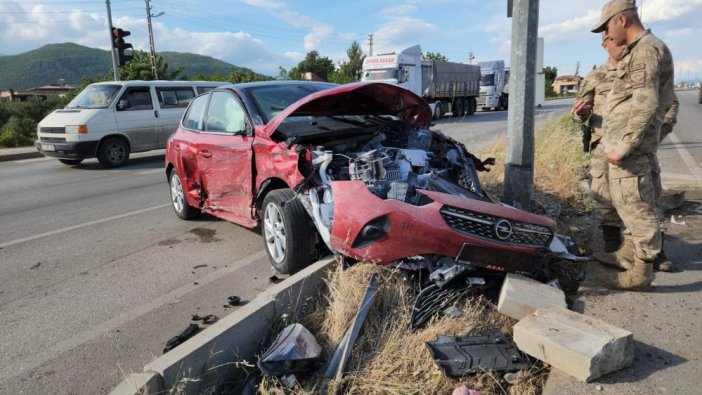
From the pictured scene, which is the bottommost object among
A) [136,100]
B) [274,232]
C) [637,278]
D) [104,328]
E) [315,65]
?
[104,328]

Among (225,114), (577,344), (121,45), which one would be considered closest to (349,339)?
(577,344)

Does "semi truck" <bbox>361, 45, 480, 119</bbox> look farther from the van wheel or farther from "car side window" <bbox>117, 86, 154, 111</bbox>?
the van wheel

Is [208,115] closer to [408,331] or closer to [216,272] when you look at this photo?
[216,272]

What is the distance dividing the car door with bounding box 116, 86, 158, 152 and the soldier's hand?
11290 millimetres

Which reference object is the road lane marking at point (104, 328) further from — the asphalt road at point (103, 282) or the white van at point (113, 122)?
the white van at point (113, 122)

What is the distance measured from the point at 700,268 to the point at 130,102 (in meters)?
12.0

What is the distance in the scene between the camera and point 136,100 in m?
12.3

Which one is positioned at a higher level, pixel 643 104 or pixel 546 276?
pixel 643 104

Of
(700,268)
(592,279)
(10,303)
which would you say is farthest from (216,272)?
(700,268)

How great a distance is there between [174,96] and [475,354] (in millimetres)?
12202

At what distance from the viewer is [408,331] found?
2.97 meters

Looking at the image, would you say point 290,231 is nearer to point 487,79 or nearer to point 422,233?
point 422,233

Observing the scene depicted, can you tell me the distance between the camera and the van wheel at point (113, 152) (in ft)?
38.8

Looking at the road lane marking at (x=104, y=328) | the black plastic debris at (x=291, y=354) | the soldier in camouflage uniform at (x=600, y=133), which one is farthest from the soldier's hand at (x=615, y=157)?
the road lane marking at (x=104, y=328)
